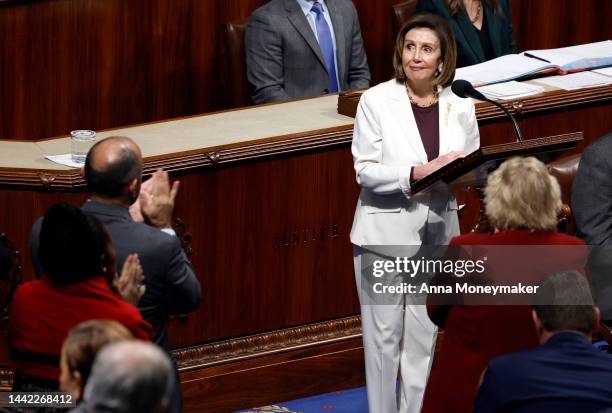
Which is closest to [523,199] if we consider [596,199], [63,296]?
[596,199]

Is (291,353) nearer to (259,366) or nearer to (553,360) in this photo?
(259,366)

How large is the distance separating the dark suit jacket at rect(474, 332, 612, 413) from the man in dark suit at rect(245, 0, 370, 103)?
9.23 ft

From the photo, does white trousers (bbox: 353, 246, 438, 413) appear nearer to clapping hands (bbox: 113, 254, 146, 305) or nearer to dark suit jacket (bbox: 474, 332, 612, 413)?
clapping hands (bbox: 113, 254, 146, 305)

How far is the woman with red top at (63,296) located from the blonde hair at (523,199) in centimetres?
100

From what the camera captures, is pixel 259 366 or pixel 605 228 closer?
pixel 605 228

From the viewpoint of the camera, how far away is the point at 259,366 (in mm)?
5113

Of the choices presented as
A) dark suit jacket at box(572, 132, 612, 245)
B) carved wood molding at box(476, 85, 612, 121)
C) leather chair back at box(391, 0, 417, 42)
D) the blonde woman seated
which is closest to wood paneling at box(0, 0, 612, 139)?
leather chair back at box(391, 0, 417, 42)

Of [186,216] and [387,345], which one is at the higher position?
[186,216]

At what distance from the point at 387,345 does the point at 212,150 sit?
94 centimetres

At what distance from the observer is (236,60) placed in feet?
19.7

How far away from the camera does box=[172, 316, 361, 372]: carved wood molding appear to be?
16.4 feet

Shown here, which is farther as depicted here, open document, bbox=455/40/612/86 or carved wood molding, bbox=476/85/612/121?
open document, bbox=455/40/612/86

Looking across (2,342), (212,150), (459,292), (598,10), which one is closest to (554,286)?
(459,292)

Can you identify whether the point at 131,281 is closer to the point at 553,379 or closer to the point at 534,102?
the point at 553,379
